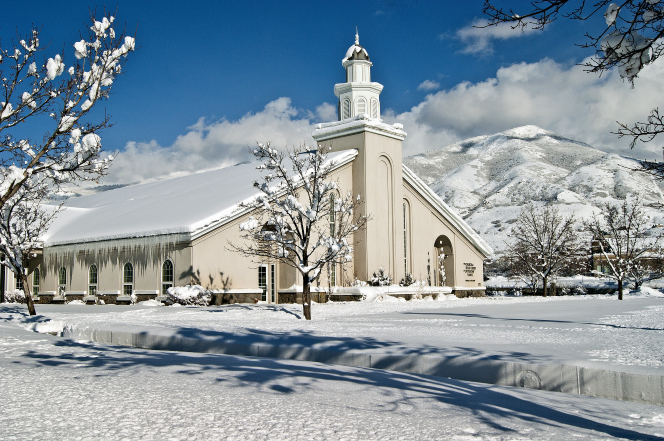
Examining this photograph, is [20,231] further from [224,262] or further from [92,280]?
[224,262]

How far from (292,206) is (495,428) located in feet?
45.6

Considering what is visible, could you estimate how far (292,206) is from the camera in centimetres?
1839

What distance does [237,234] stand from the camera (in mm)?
25141

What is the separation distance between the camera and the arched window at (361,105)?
32.1m

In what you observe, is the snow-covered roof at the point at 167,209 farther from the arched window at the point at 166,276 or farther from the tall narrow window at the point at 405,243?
the tall narrow window at the point at 405,243

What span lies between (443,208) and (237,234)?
14.8m

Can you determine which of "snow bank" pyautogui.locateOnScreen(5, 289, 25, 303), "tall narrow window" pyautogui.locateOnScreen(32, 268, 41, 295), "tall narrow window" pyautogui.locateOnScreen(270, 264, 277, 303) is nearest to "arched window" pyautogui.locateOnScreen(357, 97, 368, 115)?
"tall narrow window" pyautogui.locateOnScreen(270, 264, 277, 303)

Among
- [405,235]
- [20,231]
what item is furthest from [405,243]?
[20,231]

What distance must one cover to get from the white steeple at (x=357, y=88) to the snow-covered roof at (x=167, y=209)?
130 inches

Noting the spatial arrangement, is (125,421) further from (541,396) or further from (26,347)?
(26,347)

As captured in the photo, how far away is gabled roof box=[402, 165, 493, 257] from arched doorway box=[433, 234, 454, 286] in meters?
1.27

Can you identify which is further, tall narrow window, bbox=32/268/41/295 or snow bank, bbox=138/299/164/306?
tall narrow window, bbox=32/268/41/295

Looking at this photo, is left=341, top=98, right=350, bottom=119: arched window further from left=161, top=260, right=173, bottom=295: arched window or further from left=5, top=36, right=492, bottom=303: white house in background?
left=161, top=260, right=173, bottom=295: arched window

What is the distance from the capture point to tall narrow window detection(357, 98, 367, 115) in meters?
32.1
